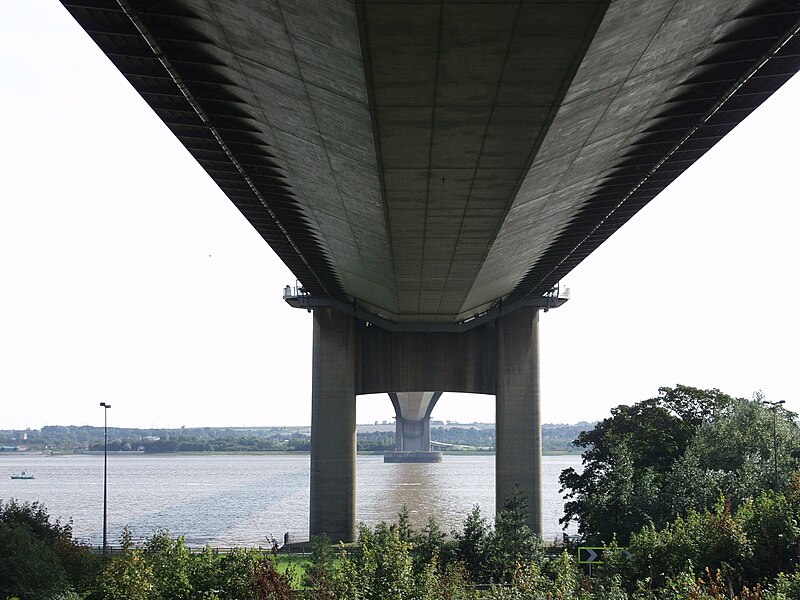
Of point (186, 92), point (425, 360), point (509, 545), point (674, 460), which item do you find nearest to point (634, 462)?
point (674, 460)

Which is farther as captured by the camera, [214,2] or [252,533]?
[252,533]

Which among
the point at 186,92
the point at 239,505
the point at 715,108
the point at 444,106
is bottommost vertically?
the point at 239,505

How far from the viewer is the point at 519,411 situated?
65312mm

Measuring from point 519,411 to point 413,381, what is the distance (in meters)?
7.40

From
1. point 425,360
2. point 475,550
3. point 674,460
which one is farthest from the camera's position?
point 425,360

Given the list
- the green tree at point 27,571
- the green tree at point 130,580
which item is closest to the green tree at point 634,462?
the green tree at point 27,571

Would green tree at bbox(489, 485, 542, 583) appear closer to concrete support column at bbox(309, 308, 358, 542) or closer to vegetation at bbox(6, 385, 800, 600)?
vegetation at bbox(6, 385, 800, 600)

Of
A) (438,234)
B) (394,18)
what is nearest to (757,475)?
(438,234)

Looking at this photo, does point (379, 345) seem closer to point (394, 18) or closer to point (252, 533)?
point (252, 533)

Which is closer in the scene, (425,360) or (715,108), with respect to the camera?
(715,108)

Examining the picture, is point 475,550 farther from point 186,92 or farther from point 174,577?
point 186,92

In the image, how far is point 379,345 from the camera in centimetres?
6831

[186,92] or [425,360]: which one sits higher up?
[186,92]

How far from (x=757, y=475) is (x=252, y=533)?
118ft
